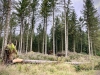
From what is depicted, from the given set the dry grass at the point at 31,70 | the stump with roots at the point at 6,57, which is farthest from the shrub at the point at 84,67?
the stump with roots at the point at 6,57

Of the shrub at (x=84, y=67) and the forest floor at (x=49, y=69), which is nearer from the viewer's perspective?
the forest floor at (x=49, y=69)

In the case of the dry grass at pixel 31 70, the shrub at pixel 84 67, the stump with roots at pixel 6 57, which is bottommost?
the shrub at pixel 84 67

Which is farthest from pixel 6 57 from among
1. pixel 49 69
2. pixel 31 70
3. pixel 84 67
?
pixel 84 67

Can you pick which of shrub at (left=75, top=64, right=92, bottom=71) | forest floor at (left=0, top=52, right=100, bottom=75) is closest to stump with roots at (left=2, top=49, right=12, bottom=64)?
forest floor at (left=0, top=52, right=100, bottom=75)

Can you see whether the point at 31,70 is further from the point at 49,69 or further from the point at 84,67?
the point at 84,67

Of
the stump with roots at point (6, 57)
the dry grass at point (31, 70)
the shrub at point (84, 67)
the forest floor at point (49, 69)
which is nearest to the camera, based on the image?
the dry grass at point (31, 70)

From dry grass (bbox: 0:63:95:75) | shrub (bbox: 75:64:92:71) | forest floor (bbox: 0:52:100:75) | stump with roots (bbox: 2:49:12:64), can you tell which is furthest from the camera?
shrub (bbox: 75:64:92:71)

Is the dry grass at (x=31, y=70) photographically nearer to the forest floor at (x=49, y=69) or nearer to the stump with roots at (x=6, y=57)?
the forest floor at (x=49, y=69)

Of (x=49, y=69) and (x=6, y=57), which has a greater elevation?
(x=6, y=57)

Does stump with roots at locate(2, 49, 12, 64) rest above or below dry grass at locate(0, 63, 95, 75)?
above

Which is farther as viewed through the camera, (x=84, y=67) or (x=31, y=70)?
(x=84, y=67)

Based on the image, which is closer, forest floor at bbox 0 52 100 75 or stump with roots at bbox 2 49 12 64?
forest floor at bbox 0 52 100 75

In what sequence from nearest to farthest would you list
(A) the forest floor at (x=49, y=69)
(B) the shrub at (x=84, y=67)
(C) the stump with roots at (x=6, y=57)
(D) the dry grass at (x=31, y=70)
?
(D) the dry grass at (x=31, y=70) < (A) the forest floor at (x=49, y=69) < (C) the stump with roots at (x=6, y=57) < (B) the shrub at (x=84, y=67)

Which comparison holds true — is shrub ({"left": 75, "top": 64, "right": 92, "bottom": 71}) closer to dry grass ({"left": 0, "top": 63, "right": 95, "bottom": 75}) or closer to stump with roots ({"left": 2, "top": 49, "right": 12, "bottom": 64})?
dry grass ({"left": 0, "top": 63, "right": 95, "bottom": 75})
